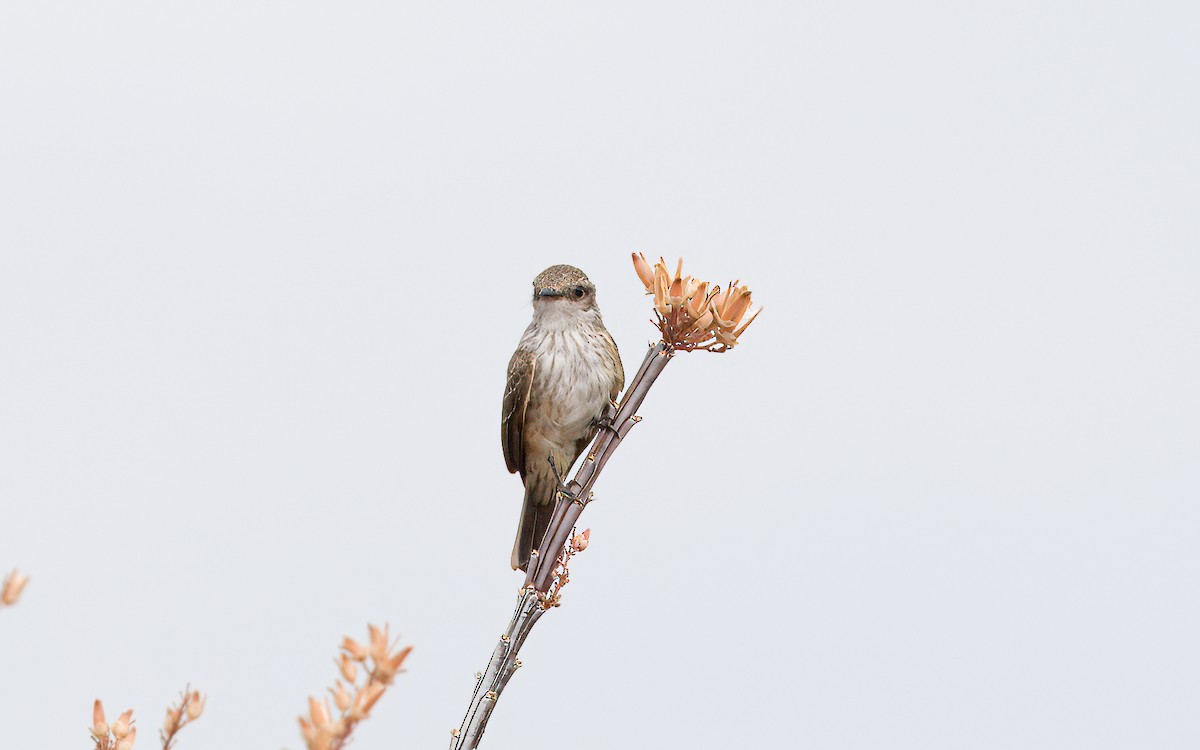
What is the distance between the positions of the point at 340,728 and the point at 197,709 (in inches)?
18.5

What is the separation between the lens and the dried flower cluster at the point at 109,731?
1781mm

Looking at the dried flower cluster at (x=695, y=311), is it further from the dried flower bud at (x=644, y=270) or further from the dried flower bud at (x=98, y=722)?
the dried flower bud at (x=98, y=722)

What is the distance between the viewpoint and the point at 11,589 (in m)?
1.44

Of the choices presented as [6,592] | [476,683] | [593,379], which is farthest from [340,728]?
[593,379]

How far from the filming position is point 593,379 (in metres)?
4.53

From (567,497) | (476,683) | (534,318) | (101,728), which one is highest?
(534,318)

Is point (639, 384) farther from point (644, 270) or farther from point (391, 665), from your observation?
point (391, 665)

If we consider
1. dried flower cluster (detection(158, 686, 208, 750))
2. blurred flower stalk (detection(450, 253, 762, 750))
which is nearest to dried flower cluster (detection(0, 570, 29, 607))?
dried flower cluster (detection(158, 686, 208, 750))

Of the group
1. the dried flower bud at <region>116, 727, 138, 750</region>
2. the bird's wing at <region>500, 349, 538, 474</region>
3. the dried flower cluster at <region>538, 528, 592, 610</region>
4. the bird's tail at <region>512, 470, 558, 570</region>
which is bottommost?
the dried flower bud at <region>116, 727, 138, 750</region>

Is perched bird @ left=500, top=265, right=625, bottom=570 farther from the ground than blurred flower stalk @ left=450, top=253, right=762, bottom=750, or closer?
farther from the ground

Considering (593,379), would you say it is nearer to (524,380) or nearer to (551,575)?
(524,380)

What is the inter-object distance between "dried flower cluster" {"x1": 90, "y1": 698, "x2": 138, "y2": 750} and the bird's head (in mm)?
3073

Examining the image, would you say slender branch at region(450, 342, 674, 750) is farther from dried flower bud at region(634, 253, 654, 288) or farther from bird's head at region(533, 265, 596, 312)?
bird's head at region(533, 265, 596, 312)

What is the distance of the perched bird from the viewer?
4.48 m
